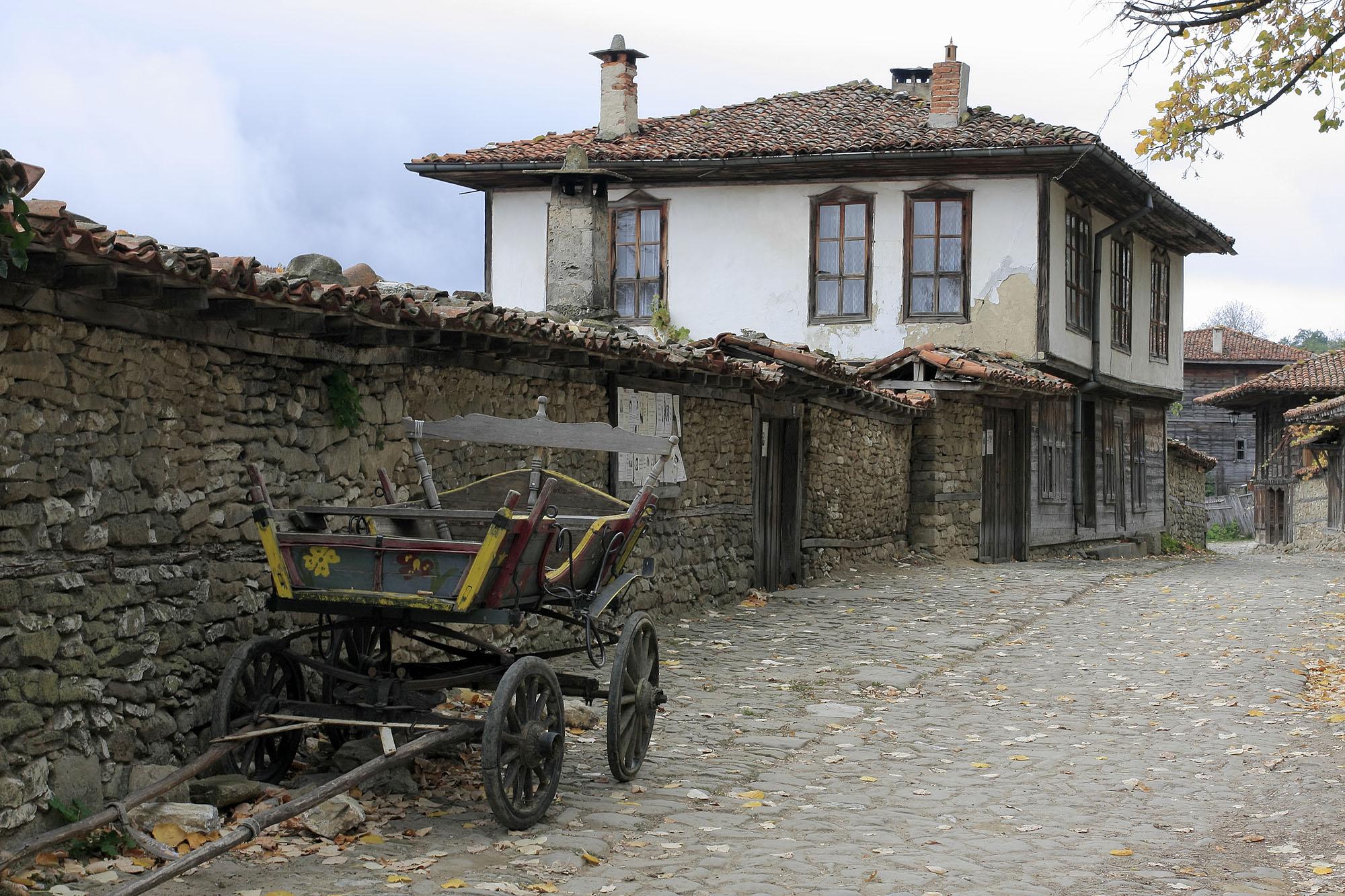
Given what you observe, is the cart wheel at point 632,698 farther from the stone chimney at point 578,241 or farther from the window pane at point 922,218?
the window pane at point 922,218

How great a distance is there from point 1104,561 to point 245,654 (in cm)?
1738

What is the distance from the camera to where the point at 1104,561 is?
2089 centimetres

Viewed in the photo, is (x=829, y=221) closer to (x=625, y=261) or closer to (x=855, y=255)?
(x=855, y=255)

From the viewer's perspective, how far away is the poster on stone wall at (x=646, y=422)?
1083cm

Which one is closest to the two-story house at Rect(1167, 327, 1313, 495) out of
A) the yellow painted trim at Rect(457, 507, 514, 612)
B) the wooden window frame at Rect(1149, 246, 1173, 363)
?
the wooden window frame at Rect(1149, 246, 1173, 363)

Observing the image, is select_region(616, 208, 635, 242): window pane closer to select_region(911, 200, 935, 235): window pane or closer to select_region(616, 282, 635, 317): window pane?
select_region(616, 282, 635, 317): window pane

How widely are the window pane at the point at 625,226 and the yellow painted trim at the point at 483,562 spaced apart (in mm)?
15234

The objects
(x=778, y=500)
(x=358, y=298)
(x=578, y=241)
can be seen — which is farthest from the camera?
(x=778, y=500)

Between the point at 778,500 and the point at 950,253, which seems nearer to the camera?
the point at 778,500

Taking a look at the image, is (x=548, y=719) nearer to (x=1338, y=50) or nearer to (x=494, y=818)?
(x=494, y=818)

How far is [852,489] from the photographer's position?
15.9 metres

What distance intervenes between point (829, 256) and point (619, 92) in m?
4.17

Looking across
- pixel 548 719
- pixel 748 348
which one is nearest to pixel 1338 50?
pixel 748 348

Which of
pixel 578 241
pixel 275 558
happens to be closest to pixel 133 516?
pixel 275 558
